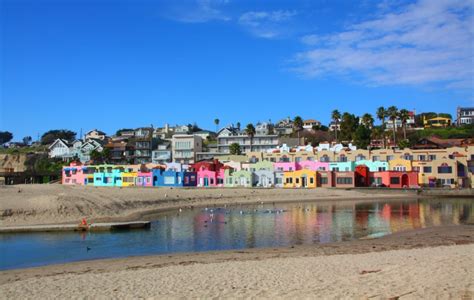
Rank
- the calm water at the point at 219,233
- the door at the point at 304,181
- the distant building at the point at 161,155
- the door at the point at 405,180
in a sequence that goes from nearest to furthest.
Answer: the calm water at the point at 219,233 → the door at the point at 405,180 → the door at the point at 304,181 → the distant building at the point at 161,155

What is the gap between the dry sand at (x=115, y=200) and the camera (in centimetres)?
3534

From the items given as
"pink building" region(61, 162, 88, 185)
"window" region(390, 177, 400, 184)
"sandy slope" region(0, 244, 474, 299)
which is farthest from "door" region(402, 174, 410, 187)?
"sandy slope" region(0, 244, 474, 299)

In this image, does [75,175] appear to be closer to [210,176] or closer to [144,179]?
[144,179]

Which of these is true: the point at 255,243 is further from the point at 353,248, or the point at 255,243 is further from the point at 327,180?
the point at 327,180

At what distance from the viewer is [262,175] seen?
267 feet

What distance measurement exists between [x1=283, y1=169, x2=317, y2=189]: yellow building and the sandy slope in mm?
58717

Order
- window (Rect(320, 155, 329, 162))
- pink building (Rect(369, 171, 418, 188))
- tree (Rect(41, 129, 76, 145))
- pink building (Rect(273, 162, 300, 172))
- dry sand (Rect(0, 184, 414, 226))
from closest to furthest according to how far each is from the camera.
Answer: dry sand (Rect(0, 184, 414, 226))
pink building (Rect(369, 171, 418, 188))
pink building (Rect(273, 162, 300, 172))
window (Rect(320, 155, 329, 162))
tree (Rect(41, 129, 76, 145))

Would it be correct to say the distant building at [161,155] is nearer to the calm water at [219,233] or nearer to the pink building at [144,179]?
the pink building at [144,179]

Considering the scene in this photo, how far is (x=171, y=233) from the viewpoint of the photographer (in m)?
32.1

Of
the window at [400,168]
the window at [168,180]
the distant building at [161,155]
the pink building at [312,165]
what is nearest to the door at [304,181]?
the pink building at [312,165]

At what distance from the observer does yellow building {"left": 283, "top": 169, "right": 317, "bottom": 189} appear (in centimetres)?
7694

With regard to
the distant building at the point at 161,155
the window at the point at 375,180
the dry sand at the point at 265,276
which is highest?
the distant building at the point at 161,155

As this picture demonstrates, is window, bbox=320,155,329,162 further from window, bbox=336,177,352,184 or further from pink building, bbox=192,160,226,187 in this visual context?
pink building, bbox=192,160,226,187

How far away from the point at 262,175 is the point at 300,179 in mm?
7349
